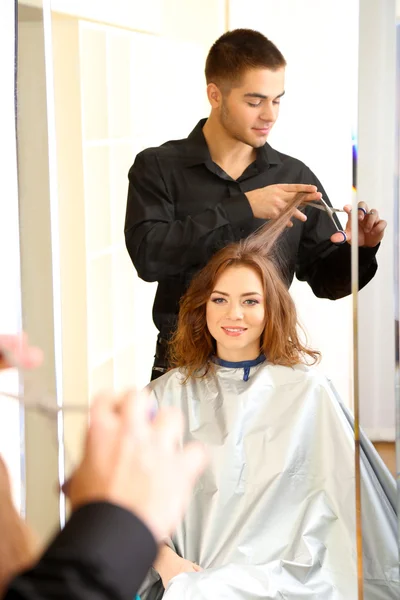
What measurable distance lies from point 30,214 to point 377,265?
2.97 ft

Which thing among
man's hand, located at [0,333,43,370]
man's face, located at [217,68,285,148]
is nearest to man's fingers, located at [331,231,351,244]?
man's face, located at [217,68,285,148]

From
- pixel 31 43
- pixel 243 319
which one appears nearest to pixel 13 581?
pixel 243 319

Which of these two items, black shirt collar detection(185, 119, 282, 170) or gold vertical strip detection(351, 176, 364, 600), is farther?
black shirt collar detection(185, 119, 282, 170)

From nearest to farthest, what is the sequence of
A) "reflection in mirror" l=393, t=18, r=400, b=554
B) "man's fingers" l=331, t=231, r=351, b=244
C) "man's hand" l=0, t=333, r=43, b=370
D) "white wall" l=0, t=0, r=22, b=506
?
"man's hand" l=0, t=333, r=43, b=370
"reflection in mirror" l=393, t=18, r=400, b=554
"man's fingers" l=331, t=231, r=351, b=244
"white wall" l=0, t=0, r=22, b=506

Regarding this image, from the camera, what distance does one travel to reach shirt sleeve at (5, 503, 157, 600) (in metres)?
0.57

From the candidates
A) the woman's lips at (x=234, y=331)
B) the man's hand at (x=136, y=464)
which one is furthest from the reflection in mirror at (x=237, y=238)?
the man's hand at (x=136, y=464)

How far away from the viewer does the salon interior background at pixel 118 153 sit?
1646 millimetres

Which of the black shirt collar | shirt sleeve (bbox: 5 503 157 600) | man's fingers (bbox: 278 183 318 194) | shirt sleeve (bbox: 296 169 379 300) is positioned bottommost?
shirt sleeve (bbox: 5 503 157 600)

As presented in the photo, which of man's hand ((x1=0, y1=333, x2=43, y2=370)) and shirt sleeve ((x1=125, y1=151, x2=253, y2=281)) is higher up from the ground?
shirt sleeve ((x1=125, y1=151, x2=253, y2=281))

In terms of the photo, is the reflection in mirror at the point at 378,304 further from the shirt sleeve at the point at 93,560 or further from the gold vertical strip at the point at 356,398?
the shirt sleeve at the point at 93,560

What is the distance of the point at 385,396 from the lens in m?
1.67

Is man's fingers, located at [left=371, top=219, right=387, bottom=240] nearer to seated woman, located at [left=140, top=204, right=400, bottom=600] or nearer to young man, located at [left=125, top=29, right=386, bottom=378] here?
young man, located at [left=125, top=29, right=386, bottom=378]

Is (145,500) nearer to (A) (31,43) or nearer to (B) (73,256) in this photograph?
(B) (73,256)

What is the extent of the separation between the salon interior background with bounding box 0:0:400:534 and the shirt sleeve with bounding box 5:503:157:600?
1.15 m
